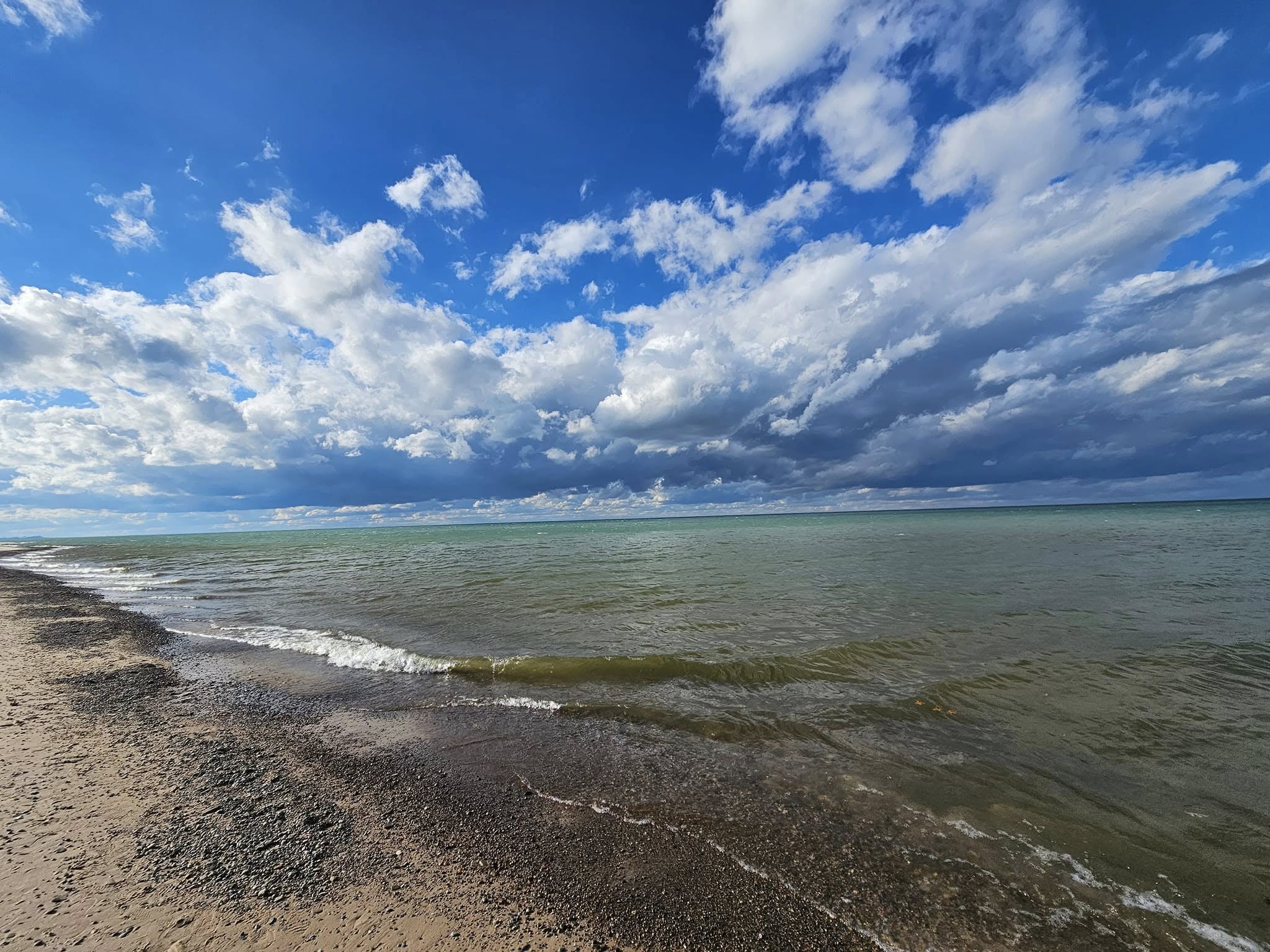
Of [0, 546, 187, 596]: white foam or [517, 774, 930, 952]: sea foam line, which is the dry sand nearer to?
[517, 774, 930, 952]: sea foam line

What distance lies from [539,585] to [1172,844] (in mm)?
21021

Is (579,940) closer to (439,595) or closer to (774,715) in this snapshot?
(774,715)

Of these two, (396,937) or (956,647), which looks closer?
(396,937)

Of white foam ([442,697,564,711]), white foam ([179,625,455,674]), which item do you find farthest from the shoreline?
white foam ([179,625,455,674])

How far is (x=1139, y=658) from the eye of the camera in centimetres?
1124

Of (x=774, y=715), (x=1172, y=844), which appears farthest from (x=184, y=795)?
(x=1172, y=844)

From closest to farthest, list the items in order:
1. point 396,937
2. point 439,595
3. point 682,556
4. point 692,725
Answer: point 396,937, point 692,725, point 439,595, point 682,556

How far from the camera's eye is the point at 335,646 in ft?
44.5

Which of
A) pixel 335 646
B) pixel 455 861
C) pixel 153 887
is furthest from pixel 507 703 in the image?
pixel 335 646

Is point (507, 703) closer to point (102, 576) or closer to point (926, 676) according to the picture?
point (926, 676)

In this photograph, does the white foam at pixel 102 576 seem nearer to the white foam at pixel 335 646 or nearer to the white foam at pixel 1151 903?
the white foam at pixel 335 646

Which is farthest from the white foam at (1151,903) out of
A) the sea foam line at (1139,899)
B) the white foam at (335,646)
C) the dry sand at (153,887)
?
the white foam at (335,646)

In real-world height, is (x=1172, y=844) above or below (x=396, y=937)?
below

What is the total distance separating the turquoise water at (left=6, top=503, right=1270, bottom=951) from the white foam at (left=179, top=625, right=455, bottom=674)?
99 millimetres
